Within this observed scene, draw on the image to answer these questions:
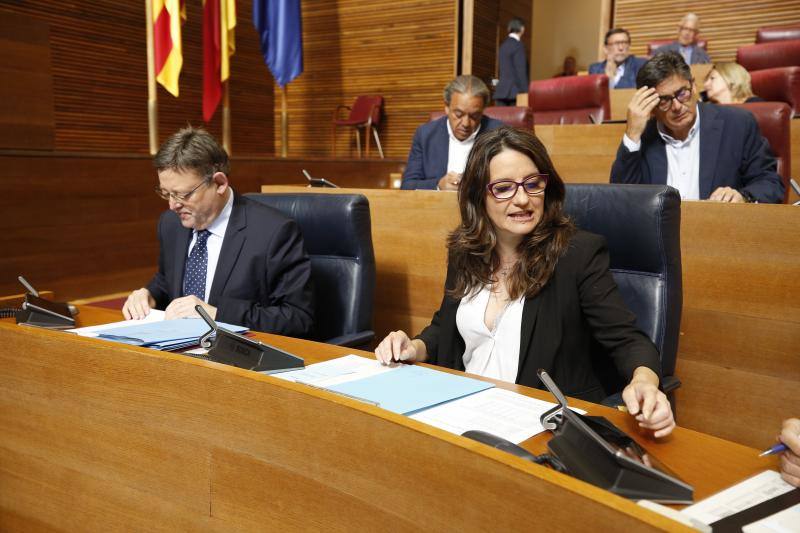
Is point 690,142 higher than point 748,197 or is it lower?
higher

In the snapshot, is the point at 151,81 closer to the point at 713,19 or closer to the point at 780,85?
the point at 780,85

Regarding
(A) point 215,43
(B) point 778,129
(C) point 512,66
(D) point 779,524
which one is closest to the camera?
(D) point 779,524

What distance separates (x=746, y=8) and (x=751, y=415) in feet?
17.8

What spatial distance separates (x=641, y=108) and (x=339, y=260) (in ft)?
4.15

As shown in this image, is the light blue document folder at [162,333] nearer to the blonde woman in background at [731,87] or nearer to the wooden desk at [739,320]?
the wooden desk at [739,320]

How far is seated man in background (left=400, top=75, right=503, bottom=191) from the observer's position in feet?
10.4

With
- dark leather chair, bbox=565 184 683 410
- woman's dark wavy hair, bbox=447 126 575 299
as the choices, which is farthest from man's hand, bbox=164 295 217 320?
→ dark leather chair, bbox=565 184 683 410

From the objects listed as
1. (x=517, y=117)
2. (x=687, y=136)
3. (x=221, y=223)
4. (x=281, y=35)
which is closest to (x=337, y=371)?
(x=221, y=223)

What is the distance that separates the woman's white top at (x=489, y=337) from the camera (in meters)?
1.45

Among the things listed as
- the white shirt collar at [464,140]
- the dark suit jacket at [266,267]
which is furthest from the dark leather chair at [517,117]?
the dark suit jacket at [266,267]

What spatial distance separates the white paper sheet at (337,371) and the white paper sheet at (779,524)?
2.14 ft

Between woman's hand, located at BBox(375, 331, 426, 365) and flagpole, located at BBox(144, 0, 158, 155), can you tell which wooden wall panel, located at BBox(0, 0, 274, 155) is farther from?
woman's hand, located at BBox(375, 331, 426, 365)

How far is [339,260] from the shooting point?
6.55 feet

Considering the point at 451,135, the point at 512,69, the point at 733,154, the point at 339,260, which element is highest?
the point at 512,69
